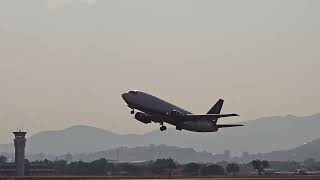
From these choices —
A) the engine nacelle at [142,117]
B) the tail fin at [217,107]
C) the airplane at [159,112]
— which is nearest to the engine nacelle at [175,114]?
the airplane at [159,112]

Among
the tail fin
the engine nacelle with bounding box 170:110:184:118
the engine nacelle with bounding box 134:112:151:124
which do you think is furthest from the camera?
the tail fin

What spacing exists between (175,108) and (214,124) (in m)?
17.8

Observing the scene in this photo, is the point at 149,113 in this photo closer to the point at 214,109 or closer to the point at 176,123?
the point at 176,123

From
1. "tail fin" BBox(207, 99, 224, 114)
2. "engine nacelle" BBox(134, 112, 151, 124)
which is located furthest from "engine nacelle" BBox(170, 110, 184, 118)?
"tail fin" BBox(207, 99, 224, 114)

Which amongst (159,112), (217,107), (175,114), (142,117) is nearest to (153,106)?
(159,112)

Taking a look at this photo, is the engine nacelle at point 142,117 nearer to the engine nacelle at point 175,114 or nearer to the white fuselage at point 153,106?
the white fuselage at point 153,106

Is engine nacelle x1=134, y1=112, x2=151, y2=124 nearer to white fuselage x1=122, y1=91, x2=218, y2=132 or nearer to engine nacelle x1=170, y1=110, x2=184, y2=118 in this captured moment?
white fuselage x1=122, y1=91, x2=218, y2=132

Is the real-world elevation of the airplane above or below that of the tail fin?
below

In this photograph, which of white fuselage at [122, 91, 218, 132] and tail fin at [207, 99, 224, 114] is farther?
tail fin at [207, 99, 224, 114]

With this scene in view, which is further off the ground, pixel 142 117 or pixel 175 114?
pixel 175 114

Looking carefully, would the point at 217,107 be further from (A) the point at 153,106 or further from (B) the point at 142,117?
(A) the point at 153,106

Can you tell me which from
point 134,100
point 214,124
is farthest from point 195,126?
point 134,100

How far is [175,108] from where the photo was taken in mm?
135750

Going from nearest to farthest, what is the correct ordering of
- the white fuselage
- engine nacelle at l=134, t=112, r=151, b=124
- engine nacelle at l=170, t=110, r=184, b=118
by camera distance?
the white fuselage → engine nacelle at l=170, t=110, r=184, b=118 → engine nacelle at l=134, t=112, r=151, b=124
